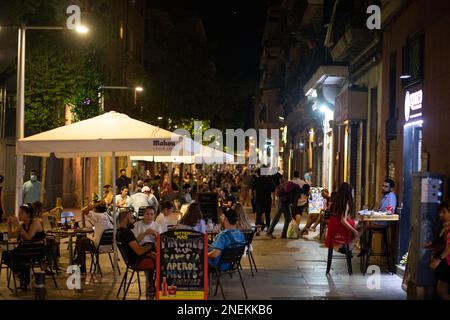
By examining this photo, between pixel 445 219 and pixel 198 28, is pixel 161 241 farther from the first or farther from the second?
→ pixel 198 28

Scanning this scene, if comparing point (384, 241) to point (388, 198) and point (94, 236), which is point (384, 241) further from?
point (94, 236)

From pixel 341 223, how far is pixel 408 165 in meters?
2.34

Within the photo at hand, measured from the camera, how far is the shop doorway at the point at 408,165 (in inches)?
509

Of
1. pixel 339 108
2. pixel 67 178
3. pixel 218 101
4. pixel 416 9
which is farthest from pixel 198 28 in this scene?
pixel 416 9

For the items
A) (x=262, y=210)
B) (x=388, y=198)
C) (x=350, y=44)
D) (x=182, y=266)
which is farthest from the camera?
(x=262, y=210)

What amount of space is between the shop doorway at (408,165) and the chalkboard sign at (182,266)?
497 centimetres

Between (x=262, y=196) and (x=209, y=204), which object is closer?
(x=209, y=204)

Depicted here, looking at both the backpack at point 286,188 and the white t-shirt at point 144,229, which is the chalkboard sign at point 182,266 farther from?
the backpack at point 286,188

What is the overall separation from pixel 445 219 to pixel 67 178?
25.1 metres

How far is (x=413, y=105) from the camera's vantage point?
13.5m

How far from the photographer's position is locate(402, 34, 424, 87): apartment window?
512 inches

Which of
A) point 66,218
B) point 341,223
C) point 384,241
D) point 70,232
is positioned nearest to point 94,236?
point 70,232
